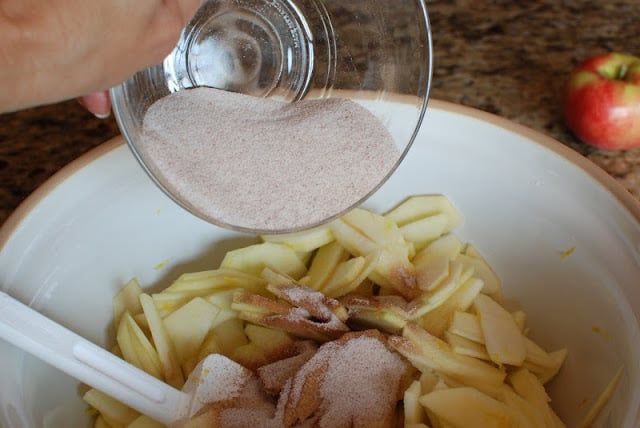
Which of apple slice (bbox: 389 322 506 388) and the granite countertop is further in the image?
the granite countertop

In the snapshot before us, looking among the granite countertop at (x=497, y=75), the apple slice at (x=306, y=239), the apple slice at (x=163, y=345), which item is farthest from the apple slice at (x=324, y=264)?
the granite countertop at (x=497, y=75)

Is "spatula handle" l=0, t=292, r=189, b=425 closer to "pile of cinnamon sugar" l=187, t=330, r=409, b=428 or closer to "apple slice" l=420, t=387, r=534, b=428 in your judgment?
"pile of cinnamon sugar" l=187, t=330, r=409, b=428

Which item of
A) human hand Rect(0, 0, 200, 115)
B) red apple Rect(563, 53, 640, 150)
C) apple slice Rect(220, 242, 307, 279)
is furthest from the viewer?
red apple Rect(563, 53, 640, 150)

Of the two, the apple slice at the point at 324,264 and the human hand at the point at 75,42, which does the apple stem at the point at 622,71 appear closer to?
the apple slice at the point at 324,264

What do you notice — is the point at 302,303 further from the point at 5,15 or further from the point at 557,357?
the point at 5,15

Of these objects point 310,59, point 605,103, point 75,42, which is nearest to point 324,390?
point 310,59

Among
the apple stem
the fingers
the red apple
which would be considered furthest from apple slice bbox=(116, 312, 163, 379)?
the apple stem

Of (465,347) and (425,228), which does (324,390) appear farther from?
(425,228)

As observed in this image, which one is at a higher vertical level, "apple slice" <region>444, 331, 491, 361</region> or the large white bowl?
the large white bowl
